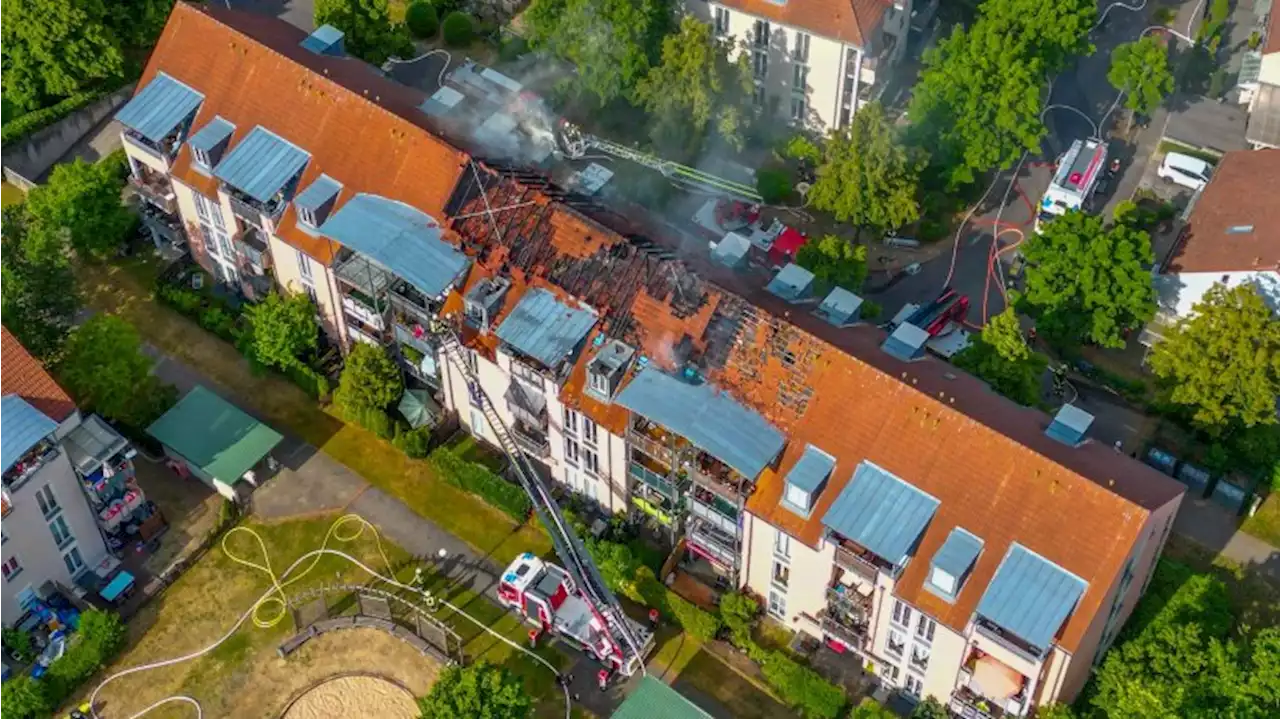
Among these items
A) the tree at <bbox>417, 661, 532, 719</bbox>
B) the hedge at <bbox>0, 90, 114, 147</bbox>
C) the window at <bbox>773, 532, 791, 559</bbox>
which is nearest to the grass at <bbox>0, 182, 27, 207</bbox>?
the hedge at <bbox>0, 90, 114, 147</bbox>

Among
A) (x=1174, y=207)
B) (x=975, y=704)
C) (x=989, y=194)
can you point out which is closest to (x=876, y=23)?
(x=989, y=194)

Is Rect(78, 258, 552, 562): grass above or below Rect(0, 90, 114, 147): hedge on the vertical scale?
below

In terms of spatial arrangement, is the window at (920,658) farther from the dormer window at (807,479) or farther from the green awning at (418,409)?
the green awning at (418,409)

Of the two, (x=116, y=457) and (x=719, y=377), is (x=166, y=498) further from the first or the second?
(x=719, y=377)

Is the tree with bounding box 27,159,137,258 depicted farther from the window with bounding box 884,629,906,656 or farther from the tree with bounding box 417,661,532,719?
the window with bounding box 884,629,906,656

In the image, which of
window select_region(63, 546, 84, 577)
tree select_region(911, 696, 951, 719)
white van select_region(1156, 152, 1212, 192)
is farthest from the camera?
white van select_region(1156, 152, 1212, 192)

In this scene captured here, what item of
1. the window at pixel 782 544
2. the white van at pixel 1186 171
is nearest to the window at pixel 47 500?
the window at pixel 782 544

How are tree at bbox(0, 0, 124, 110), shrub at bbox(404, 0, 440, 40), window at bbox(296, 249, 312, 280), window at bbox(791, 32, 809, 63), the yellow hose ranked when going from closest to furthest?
the yellow hose
window at bbox(296, 249, 312, 280)
window at bbox(791, 32, 809, 63)
tree at bbox(0, 0, 124, 110)
shrub at bbox(404, 0, 440, 40)
